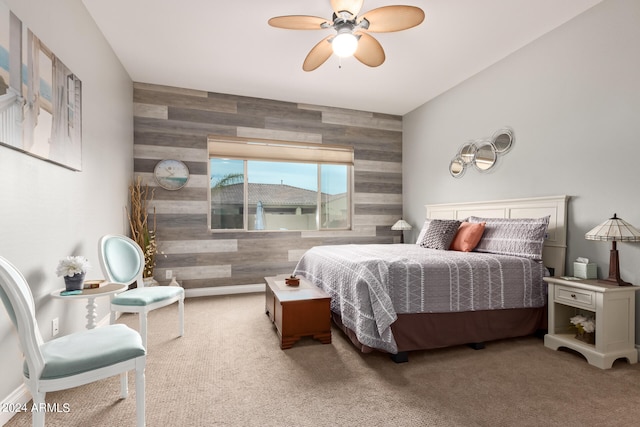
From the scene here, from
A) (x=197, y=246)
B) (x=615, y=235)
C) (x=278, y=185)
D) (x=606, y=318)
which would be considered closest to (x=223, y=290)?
(x=197, y=246)

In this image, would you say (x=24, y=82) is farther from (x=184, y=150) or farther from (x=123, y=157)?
(x=184, y=150)

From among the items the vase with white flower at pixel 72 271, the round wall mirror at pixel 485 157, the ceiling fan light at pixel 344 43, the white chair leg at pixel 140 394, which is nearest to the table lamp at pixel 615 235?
the round wall mirror at pixel 485 157

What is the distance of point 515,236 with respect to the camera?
117 inches

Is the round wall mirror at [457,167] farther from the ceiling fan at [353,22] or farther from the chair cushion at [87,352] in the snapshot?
the chair cushion at [87,352]

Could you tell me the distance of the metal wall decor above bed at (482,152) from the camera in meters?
3.53

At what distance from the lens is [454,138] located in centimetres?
429

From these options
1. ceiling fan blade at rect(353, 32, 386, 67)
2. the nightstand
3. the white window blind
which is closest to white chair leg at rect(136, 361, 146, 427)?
ceiling fan blade at rect(353, 32, 386, 67)

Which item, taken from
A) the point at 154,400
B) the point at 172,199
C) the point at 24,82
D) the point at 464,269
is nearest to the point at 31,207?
the point at 24,82

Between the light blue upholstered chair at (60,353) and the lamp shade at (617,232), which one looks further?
the lamp shade at (617,232)

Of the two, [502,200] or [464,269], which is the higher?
[502,200]

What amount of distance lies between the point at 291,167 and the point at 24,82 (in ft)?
11.2

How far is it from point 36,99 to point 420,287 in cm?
276

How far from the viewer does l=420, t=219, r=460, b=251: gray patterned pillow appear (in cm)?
346

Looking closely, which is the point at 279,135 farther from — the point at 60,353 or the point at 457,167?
the point at 60,353
